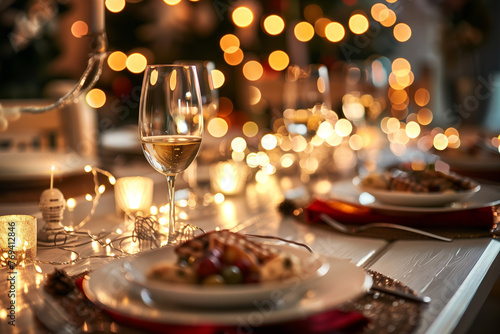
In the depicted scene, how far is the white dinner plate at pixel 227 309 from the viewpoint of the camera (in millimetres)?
464

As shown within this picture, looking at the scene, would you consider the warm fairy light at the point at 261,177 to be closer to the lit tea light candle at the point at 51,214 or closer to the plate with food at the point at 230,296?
the lit tea light candle at the point at 51,214

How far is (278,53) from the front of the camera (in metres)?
3.96

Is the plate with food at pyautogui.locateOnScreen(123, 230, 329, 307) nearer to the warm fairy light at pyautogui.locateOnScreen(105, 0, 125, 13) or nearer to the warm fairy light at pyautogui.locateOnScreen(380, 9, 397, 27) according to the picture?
the warm fairy light at pyautogui.locateOnScreen(105, 0, 125, 13)

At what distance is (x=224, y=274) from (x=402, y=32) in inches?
198

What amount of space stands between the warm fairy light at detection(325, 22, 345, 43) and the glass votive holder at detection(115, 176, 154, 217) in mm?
3254

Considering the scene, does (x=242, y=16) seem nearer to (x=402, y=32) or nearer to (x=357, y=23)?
(x=357, y=23)

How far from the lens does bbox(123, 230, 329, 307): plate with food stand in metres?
0.46

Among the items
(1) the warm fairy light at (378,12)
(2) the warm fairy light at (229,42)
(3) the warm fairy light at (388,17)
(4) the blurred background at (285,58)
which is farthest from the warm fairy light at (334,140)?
(3) the warm fairy light at (388,17)

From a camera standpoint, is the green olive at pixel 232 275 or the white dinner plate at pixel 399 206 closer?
the green olive at pixel 232 275

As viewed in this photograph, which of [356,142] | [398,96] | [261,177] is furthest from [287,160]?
[398,96]

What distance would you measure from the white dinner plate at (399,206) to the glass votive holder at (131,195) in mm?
353

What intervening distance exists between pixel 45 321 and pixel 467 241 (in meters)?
0.63

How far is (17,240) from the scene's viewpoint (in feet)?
2.51

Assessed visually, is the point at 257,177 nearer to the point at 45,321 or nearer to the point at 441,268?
the point at 441,268
